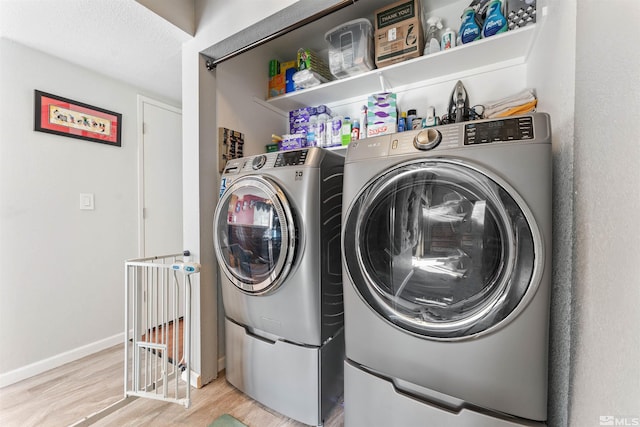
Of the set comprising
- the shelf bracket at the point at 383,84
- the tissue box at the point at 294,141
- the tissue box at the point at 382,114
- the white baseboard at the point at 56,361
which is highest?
the shelf bracket at the point at 383,84

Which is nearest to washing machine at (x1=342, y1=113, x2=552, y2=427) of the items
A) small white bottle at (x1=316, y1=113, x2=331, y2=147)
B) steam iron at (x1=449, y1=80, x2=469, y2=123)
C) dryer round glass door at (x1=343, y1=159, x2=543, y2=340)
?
dryer round glass door at (x1=343, y1=159, x2=543, y2=340)

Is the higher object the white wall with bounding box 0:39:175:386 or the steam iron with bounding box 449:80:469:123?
the steam iron with bounding box 449:80:469:123

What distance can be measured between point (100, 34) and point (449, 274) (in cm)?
229

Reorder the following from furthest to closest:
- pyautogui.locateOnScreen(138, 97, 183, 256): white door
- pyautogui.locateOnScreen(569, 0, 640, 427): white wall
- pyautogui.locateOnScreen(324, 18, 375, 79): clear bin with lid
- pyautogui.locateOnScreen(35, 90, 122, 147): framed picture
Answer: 1. pyautogui.locateOnScreen(138, 97, 183, 256): white door
2. pyautogui.locateOnScreen(35, 90, 122, 147): framed picture
3. pyautogui.locateOnScreen(324, 18, 375, 79): clear bin with lid
4. pyautogui.locateOnScreen(569, 0, 640, 427): white wall

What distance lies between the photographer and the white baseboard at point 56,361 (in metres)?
1.58

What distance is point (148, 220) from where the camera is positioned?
2311mm

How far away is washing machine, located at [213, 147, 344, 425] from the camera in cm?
120

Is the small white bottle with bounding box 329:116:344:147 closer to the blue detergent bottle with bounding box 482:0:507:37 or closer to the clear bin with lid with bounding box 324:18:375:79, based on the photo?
the clear bin with lid with bounding box 324:18:375:79

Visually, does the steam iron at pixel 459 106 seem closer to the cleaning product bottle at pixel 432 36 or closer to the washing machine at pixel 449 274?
the cleaning product bottle at pixel 432 36

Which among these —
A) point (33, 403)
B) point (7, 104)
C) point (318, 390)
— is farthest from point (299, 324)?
point (7, 104)

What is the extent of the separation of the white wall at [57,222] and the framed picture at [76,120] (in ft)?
0.15

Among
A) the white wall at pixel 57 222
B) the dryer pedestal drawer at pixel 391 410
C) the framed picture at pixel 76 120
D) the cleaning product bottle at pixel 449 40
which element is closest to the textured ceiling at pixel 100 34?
the white wall at pixel 57 222

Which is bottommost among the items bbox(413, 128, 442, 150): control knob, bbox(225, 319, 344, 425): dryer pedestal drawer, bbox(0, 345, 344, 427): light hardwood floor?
bbox(0, 345, 344, 427): light hardwood floor

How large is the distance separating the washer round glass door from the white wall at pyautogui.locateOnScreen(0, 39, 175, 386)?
131 cm
